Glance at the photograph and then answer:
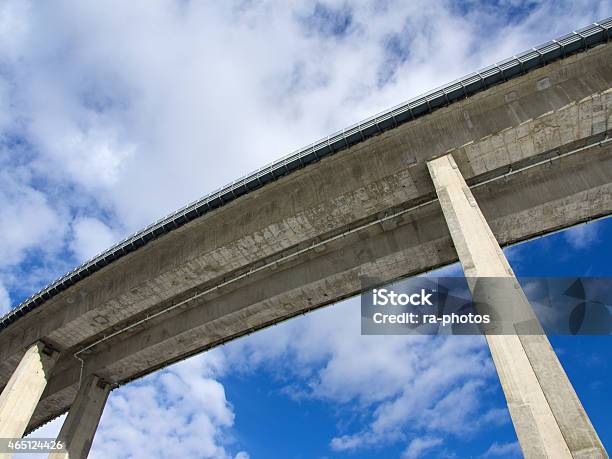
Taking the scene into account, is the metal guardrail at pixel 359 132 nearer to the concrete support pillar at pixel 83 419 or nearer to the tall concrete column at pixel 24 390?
the tall concrete column at pixel 24 390

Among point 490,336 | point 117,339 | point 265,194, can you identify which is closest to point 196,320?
point 117,339

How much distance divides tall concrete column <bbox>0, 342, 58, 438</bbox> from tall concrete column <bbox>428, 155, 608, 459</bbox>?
57.2 feet

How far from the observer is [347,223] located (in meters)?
14.5

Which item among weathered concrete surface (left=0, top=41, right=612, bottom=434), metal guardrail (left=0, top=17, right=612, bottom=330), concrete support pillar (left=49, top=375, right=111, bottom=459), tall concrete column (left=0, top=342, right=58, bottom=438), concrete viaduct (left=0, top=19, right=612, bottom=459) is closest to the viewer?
concrete viaduct (left=0, top=19, right=612, bottom=459)

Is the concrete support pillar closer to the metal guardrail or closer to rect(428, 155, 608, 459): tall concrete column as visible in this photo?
the metal guardrail

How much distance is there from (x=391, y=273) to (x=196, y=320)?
876 centimetres

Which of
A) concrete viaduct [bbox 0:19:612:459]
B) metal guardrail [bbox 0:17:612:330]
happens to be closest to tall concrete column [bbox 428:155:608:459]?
concrete viaduct [bbox 0:19:612:459]

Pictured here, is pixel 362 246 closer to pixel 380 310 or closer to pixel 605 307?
pixel 380 310

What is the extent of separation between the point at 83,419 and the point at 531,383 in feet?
60.5

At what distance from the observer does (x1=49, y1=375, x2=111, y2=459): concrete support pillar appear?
17.0 metres

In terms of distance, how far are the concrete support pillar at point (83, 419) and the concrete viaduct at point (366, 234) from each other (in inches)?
2.7

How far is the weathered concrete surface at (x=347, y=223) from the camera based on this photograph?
12.2 meters

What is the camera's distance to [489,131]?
12.4 metres

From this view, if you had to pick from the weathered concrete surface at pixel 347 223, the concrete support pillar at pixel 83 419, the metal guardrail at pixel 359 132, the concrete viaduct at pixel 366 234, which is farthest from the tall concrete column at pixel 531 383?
the concrete support pillar at pixel 83 419
